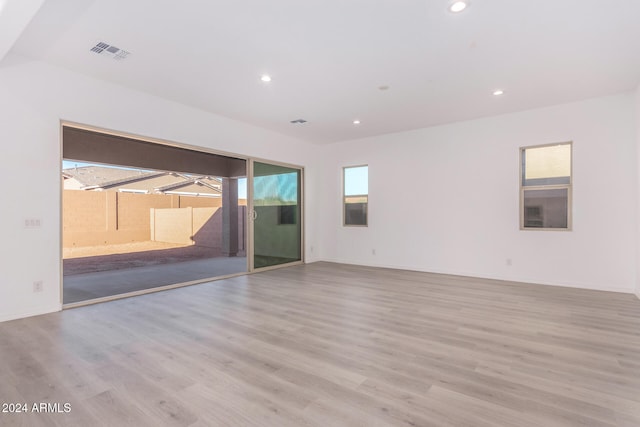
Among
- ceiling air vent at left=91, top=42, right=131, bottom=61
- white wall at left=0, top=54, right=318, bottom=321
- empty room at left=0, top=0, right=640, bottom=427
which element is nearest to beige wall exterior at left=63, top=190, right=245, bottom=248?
empty room at left=0, top=0, right=640, bottom=427

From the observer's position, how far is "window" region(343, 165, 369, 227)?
6.75 metres

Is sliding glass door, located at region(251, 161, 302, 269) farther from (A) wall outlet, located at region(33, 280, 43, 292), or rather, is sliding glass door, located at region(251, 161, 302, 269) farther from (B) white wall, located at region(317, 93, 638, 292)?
(A) wall outlet, located at region(33, 280, 43, 292)

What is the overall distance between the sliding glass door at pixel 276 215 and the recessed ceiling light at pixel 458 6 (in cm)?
413

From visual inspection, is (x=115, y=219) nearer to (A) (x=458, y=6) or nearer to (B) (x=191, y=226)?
(B) (x=191, y=226)

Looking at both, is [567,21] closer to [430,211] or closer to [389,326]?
[389,326]

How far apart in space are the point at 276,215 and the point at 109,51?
3892 mm

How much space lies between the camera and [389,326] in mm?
2949

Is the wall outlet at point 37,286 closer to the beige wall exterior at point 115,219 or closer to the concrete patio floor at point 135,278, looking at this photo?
the concrete patio floor at point 135,278

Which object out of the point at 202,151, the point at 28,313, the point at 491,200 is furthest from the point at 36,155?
the point at 491,200

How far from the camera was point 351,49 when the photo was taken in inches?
122

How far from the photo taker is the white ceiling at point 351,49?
2.50 m

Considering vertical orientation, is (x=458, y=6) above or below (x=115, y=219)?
above

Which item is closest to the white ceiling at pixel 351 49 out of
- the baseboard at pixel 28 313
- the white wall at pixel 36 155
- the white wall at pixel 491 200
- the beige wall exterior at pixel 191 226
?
the white wall at pixel 36 155

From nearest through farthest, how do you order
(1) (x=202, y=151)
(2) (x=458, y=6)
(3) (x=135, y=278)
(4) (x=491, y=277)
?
(2) (x=458, y=6)
(1) (x=202, y=151)
(4) (x=491, y=277)
(3) (x=135, y=278)
